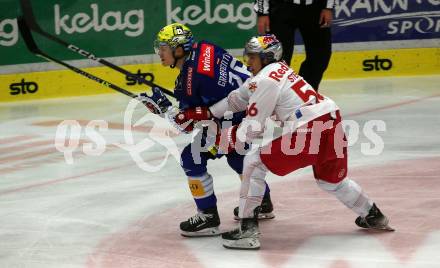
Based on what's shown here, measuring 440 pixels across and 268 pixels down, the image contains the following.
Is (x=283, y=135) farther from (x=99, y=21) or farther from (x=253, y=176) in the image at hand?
(x=99, y=21)

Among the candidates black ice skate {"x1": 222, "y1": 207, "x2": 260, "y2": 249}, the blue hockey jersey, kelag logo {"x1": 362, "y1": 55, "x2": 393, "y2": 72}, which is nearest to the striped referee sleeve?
kelag logo {"x1": 362, "y1": 55, "x2": 393, "y2": 72}

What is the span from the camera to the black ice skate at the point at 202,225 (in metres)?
4.83

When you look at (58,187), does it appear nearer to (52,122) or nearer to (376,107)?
(52,122)

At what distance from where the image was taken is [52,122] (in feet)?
27.4

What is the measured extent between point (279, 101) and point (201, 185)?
2.16 ft

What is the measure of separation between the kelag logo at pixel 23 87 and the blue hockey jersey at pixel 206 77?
4.84 metres

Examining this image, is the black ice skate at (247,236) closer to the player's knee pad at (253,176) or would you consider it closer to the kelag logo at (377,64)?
the player's knee pad at (253,176)

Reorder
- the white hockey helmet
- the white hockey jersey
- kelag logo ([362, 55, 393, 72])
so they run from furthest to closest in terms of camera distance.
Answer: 1. kelag logo ([362, 55, 393, 72])
2. the white hockey helmet
3. the white hockey jersey

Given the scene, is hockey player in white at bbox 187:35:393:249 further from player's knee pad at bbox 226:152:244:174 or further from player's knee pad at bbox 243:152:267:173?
→ player's knee pad at bbox 226:152:244:174

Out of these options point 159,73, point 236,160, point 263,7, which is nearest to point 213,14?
point 159,73

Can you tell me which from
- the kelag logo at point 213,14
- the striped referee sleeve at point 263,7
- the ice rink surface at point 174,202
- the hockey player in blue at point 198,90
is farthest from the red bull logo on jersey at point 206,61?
the kelag logo at point 213,14

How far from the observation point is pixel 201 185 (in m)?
4.83

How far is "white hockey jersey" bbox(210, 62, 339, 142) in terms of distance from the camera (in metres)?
4.39

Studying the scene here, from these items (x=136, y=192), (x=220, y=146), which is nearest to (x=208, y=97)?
(x=220, y=146)
